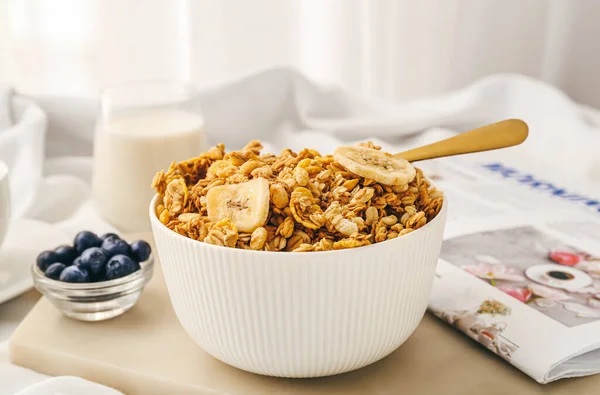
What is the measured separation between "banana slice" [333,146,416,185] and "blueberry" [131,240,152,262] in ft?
0.85

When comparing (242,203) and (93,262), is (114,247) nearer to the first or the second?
(93,262)

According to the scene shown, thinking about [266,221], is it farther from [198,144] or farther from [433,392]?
[198,144]

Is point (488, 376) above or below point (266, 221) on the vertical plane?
below

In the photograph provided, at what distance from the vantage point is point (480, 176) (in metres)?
1.13

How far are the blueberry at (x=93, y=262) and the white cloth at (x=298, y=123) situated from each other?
0.39m

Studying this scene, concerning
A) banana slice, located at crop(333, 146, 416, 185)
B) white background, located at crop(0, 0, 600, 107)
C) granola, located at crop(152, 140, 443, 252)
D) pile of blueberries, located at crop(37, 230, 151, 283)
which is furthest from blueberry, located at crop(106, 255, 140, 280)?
white background, located at crop(0, 0, 600, 107)

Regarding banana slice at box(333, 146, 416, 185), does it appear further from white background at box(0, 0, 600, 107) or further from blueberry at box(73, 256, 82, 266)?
white background at box(0, 0, 600, 107)

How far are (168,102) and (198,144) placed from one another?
3.1 inches

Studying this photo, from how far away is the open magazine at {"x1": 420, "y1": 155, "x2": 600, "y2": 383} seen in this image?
658mm

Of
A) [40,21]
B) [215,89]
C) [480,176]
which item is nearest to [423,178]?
[480,176]

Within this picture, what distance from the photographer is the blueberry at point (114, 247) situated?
Answer: 779 millimetres

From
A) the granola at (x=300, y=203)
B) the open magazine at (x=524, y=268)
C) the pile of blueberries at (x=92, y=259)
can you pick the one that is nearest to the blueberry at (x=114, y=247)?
the pile of blueberries at (x=92, y=259)

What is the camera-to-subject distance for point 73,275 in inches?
29.3

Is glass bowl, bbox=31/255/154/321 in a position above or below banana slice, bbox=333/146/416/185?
below
